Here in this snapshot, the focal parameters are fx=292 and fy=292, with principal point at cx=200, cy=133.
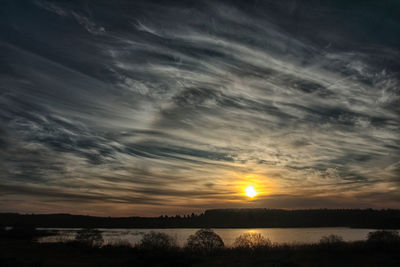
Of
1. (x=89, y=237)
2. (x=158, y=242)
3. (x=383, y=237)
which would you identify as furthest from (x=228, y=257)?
(x=89, y=237)

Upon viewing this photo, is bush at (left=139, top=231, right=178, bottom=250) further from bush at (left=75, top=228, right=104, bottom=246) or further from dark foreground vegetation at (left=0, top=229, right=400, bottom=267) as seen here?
bush at (left=75, top=228, right=104, bottom=246)

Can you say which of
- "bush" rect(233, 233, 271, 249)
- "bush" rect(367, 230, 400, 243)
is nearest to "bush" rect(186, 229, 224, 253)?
"bush" rect(233, 233, 271, 249)

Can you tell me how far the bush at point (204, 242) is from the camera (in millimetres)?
44806

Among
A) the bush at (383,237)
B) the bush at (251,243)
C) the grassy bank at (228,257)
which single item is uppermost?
the bush at (383,237)

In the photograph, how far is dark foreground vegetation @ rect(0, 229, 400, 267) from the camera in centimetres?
3391

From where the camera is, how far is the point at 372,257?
3731 cm

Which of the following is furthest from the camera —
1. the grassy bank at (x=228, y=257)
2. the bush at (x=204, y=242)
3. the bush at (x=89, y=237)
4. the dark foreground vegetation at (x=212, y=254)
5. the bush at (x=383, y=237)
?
the bush at (x=89, y=237)

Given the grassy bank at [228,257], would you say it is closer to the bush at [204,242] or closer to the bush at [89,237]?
the bush at [204,242]

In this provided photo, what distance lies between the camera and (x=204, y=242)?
45.2 metres

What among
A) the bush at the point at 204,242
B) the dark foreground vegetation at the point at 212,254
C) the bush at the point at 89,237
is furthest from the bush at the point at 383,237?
the bush at the point at 89,237

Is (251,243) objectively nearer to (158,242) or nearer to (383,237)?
(158,242)

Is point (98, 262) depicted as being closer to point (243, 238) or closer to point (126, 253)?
point (126, 253)

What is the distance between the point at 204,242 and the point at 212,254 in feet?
9.04

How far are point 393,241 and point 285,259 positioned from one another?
2165 centimetres
